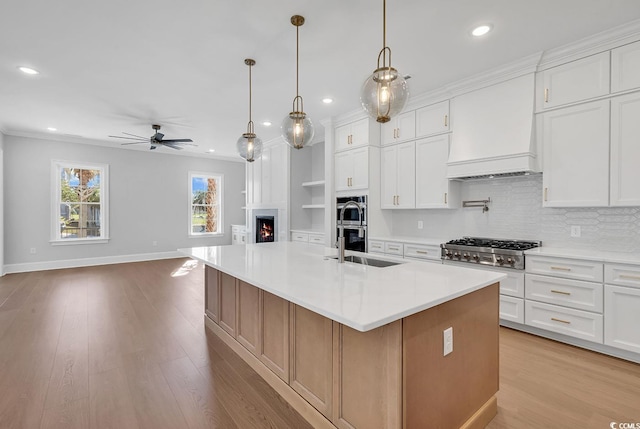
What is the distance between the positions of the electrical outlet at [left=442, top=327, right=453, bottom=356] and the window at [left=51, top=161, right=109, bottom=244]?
769 cm

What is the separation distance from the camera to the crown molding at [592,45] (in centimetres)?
258

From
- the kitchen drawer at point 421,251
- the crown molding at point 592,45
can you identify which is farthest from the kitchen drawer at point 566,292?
the crown molding at point 592,45

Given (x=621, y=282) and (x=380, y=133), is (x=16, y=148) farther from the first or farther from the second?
(x=621, y=282)

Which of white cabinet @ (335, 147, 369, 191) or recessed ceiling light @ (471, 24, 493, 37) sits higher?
recessed ceiling light @ (471, 24, 493, 37)

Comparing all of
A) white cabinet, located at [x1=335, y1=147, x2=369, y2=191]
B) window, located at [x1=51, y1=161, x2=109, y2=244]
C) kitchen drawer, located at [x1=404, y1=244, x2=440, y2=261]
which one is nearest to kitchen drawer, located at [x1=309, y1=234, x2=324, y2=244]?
white cabinet, located at [x1=335, y1=147, x2=369, y2=191]

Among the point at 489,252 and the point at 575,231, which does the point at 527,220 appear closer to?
the point at 575,231

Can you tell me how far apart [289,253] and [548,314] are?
252cm

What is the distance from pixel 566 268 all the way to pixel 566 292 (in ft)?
0.72

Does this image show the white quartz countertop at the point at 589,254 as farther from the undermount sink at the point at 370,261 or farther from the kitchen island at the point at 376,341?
the undermount sink at the point at 370,261

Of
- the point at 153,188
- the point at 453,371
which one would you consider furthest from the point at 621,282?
the point at 153,188

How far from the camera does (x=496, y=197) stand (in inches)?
146

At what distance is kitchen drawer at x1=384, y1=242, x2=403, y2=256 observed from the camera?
13.7 ft

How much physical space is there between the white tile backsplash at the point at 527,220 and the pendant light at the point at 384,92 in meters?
2.51

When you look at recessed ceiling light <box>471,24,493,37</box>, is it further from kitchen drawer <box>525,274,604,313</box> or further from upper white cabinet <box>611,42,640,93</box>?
kitchen drawer <box>525,274,604,313</box>
